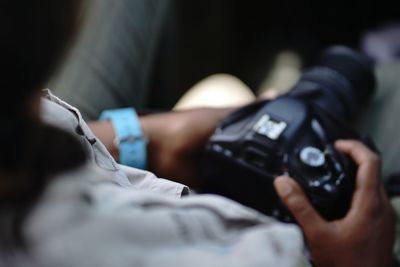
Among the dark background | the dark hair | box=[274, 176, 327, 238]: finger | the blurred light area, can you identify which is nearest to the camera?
the dark hair

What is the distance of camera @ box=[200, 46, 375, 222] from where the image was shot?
56 cm

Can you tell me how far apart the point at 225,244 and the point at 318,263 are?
276mm

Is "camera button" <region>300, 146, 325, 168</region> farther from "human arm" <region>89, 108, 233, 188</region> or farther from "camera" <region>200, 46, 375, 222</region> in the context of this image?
"human arm" <region>89, 108, 233, 188</region>

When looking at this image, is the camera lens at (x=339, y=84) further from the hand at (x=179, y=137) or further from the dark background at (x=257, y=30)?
the dark background at (x=257, y=30)

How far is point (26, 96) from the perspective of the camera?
236 mm

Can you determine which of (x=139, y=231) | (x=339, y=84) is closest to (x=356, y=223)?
(x=339, y=84)

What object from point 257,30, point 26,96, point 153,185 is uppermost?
point 26,96

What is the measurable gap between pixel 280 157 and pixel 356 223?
0.33 feet

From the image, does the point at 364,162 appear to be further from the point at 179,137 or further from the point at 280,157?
the point at 179,137

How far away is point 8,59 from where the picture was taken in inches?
8.6

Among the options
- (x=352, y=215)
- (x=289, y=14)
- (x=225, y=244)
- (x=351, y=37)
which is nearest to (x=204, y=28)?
(x=289, y=14)

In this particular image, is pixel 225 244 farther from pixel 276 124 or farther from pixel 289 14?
pixel 289 14

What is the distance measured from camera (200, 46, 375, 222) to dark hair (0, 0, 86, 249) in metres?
0.33

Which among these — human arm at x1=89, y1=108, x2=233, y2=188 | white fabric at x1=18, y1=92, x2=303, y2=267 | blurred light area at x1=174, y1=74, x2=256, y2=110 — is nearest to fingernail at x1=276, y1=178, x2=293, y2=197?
human arm at x1=89, y1=108, x2=233, y2=188
